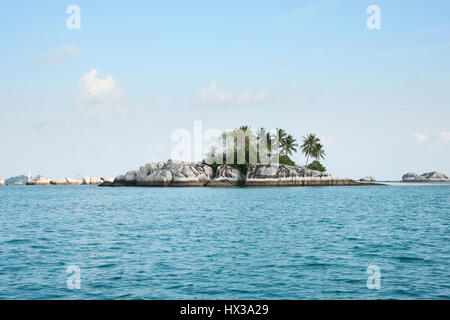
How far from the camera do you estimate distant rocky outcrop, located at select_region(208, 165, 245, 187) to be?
108 meters

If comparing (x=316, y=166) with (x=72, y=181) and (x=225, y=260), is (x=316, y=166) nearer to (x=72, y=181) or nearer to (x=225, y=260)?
(x=225, y=260)

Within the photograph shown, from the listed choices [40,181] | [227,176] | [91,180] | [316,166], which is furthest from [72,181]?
[316,166]

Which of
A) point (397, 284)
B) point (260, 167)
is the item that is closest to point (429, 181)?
point (260, 167)

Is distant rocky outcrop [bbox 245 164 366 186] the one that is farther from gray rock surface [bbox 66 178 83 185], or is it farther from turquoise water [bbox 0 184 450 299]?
gray rock surface [bbox 66 178 83 185]

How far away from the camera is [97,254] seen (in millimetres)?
19312

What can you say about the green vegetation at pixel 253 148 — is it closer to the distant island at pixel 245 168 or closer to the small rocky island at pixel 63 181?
the distant island at pixel 245 168

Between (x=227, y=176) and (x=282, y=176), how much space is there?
14029mm

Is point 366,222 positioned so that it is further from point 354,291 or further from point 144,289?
point 144,289

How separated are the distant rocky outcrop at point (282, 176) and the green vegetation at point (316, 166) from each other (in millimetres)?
9346

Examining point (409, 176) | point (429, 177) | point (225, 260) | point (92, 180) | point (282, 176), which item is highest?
point (282, 176)

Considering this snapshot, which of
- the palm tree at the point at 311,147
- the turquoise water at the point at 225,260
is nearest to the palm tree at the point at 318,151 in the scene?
the palm tree at the point at 311,147

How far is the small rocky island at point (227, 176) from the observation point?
343 ft

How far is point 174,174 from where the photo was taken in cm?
10912

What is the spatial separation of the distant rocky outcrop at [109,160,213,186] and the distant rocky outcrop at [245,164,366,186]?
12555 mm
